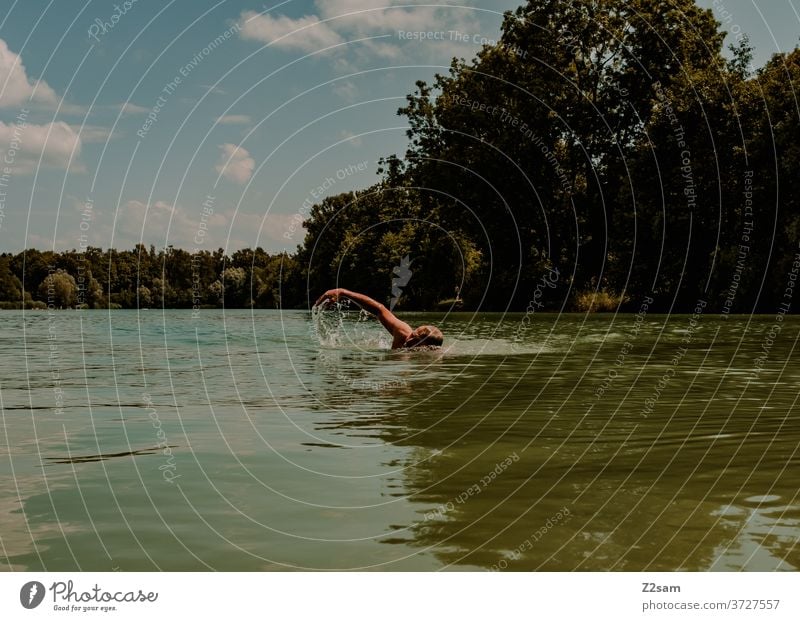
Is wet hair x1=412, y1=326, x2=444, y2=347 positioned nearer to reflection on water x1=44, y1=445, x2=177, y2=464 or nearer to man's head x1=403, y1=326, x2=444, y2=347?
man's head x1=403, y1=326, x2=444, y2=347

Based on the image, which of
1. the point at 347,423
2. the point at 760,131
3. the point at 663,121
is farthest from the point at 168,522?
the point at 663,121

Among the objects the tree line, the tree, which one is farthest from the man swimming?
the tree

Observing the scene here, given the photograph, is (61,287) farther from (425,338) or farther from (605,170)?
(425,338)

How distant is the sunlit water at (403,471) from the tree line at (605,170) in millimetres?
34986

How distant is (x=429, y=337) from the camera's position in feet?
85.6

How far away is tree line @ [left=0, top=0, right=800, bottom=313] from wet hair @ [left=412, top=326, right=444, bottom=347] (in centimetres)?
2790

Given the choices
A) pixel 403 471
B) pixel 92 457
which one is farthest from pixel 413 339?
pixel 403 471

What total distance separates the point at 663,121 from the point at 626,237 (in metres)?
8.87

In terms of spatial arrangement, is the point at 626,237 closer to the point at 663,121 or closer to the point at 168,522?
the point at 663,121

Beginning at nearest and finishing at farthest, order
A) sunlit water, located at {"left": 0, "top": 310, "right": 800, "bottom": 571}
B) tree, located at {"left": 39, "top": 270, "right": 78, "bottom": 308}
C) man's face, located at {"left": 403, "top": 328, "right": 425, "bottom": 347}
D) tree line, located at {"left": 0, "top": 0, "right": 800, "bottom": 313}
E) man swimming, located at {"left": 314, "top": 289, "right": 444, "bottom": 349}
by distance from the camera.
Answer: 1. sunlit water, located at {"left": 0, "top": 310, "right": 800, "bottom": 571}
2. man swimming, located at {"left": 314, "top": 289, "right": 444, "bottom": 349}
3. man's face, located at {"left": 403, "top": 328, "right": 425, "bottom": 347}
4. tree line, located at {"left": 0, "top": 0, "right": 800, "bottom": 313}
5. tree, located at {"left": 39, "top": 270, "right": 78, "bottom": 308}

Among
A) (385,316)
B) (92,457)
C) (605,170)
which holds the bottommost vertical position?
(92,457)

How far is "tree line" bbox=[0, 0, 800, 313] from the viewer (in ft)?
183

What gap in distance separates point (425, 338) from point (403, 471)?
17031 millimetres

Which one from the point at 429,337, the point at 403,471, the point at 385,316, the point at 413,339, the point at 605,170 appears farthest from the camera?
the point at 605,170
